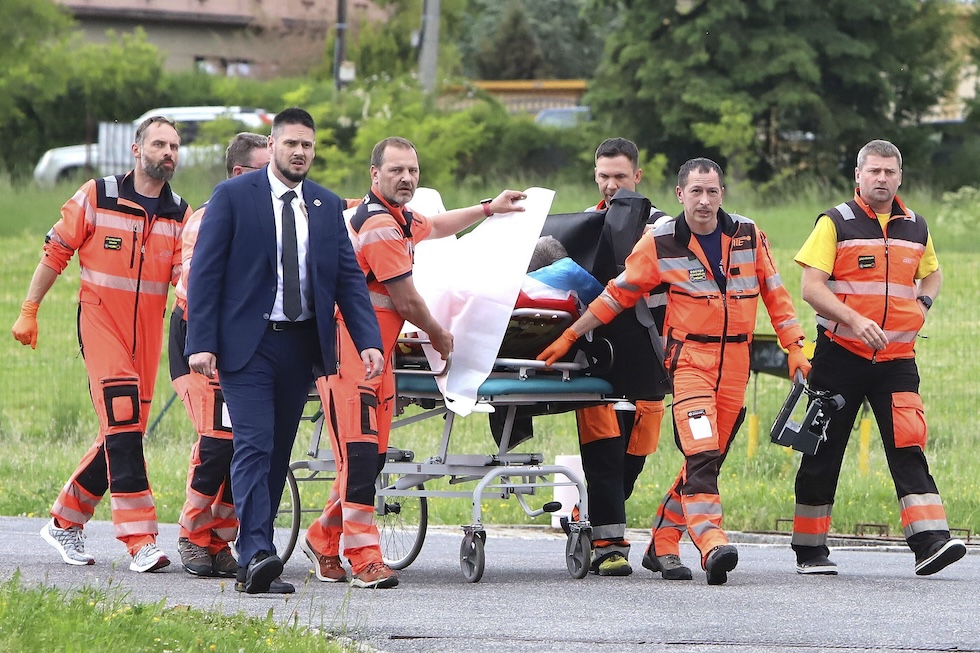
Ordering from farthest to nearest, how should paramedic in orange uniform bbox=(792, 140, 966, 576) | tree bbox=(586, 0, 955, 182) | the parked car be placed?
1. tree bbox=(586, 0, 955, 182)
2. the parked car
3. paramedic in orange uniform bbox=(792, 140, 966, 576)

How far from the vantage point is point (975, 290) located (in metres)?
21.2

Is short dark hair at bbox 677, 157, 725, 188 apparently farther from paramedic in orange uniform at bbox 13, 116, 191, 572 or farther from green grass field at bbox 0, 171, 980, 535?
green grass field at bbox 0, 171, 980, 535

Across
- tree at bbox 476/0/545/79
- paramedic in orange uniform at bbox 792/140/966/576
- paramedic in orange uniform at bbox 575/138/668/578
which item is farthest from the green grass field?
tree at bbox 476/0/545/79

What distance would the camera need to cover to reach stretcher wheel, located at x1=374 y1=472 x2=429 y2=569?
394 inches

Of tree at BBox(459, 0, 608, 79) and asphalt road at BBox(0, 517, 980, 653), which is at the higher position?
tree at BBox(459, 0, 608, 79)

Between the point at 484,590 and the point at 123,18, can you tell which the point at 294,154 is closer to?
the point at 484,590

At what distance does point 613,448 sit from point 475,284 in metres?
1.25

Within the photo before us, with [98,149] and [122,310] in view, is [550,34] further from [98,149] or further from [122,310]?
[122,310]

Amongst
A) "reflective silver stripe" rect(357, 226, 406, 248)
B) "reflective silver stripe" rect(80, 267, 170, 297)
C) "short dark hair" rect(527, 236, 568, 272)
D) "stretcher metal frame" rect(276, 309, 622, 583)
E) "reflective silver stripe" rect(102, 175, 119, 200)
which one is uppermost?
"reflective silver stripe" rect(102, 175, 119, 200)

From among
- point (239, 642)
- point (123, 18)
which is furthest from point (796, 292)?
point (123, 18)

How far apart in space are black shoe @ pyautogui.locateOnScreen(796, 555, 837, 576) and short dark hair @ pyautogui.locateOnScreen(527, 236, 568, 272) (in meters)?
2.07

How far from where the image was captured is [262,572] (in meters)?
8.00

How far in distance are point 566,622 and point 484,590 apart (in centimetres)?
128

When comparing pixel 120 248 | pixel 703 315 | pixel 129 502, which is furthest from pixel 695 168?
pixel 129 502
